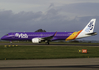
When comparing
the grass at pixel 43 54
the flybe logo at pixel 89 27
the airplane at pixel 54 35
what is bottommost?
the grass at pixel 43 54

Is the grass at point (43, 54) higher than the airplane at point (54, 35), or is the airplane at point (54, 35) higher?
the airplane at point (54, 35)

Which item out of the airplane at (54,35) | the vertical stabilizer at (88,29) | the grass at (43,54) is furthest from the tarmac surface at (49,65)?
the vertical stabilizer at (88,29)

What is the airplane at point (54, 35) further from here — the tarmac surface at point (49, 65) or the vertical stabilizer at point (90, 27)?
the tarmac surface at point (49, 65)

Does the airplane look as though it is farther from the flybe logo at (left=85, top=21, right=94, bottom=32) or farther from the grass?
the grass

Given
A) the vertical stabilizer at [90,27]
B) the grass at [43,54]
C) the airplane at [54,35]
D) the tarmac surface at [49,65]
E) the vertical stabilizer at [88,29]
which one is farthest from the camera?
the vertical stabilizer at [90,27]

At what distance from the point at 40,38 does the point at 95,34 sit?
55.7 ft

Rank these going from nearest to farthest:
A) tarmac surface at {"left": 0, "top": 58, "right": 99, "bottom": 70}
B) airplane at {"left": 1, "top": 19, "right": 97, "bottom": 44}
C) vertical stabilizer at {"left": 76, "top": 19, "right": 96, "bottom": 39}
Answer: tarmac surface at {"left": 0, "top": 58, "right": 99, "bottom": 70} < airplane at {"left": 1, "top": 19, "right": 97, "bottom": 44} < vertical stabilizer at {"left": 76, "top": 19, "right": 96, "bottom": 39}

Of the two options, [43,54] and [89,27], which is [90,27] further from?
[43,54]

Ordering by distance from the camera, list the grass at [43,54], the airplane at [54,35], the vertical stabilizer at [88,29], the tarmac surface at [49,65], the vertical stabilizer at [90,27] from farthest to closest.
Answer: the vertical stabilizer at [90,27]
the vertical stabilizer at [88,29]
the airplane at [54,35]
the grass at [43,54]
the tarmac surface at [49,65]

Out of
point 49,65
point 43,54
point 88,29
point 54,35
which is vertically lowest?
point 43,54

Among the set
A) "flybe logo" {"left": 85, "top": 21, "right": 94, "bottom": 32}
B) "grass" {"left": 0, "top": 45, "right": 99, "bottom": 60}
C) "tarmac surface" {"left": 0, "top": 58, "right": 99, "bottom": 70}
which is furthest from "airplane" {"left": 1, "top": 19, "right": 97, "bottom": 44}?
"tarmac surface" {"left": 0, "top": 58, "right": 99, "bottom": 70}

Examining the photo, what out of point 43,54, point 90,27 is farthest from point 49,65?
point 90,27

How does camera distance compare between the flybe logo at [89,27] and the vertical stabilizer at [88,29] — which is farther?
the flybe logo at [89,27]

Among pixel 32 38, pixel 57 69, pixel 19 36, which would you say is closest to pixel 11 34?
pixel 19 36
